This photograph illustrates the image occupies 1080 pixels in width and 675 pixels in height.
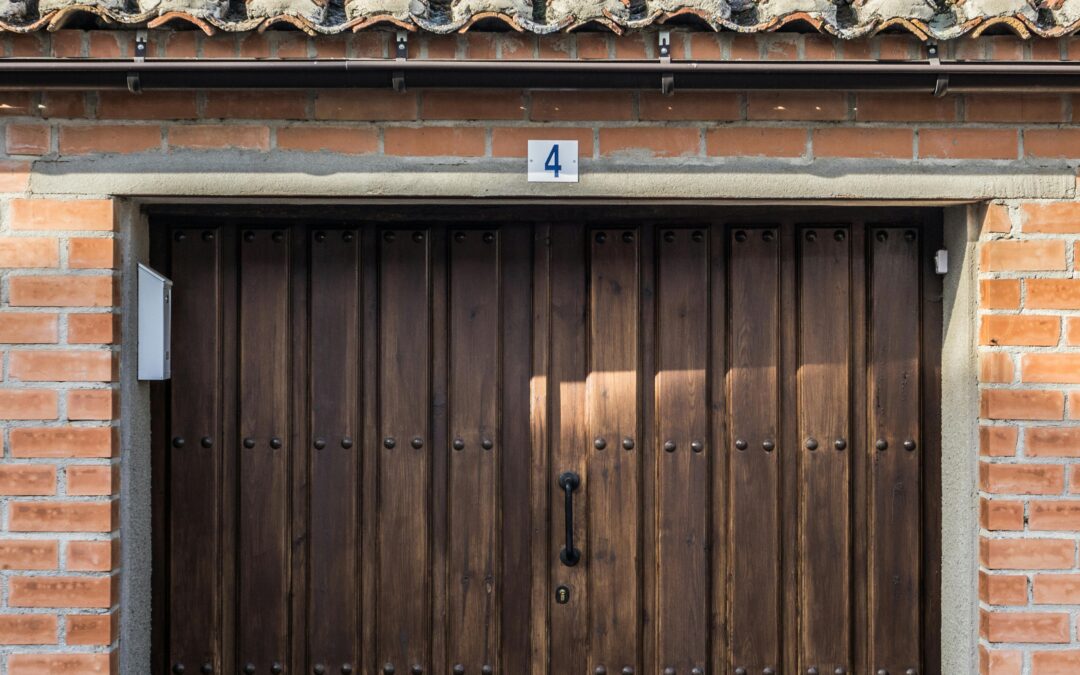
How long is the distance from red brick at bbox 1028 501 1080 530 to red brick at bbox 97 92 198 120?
2440 millimetres

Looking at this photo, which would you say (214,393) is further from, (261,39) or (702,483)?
(702,483)

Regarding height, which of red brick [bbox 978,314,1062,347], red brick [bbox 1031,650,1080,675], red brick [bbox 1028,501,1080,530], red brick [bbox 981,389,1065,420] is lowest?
red brick [bbox 1031,650,1080,675]

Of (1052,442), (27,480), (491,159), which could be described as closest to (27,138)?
(27,480)

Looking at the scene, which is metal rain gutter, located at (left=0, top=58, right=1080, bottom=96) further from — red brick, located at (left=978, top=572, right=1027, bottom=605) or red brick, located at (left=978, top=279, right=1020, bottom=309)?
red brick, located at (left=978, top=572, right=1027, bottom=605)

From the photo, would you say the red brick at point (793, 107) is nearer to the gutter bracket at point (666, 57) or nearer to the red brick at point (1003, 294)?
the gutter bracket at point (666, 57)

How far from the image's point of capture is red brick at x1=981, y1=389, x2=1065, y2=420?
2.29 metres

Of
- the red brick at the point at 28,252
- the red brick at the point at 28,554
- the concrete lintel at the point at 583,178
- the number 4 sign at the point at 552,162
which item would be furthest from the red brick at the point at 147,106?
the red brick at the point at 28,554

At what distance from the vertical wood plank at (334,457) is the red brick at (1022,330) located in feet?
5.75

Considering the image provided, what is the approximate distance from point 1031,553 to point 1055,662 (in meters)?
0.30

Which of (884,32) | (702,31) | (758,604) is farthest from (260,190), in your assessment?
(758,604)

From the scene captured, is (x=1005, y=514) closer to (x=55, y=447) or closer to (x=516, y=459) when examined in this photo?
(x=516, y=459)

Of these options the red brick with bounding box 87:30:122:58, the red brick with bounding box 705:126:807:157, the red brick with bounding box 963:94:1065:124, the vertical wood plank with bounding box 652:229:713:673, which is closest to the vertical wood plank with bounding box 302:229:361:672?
the red brick with bounding box 87:30:122:58

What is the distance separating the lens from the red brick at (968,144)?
231cm

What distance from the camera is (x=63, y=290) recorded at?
2.28 metres
